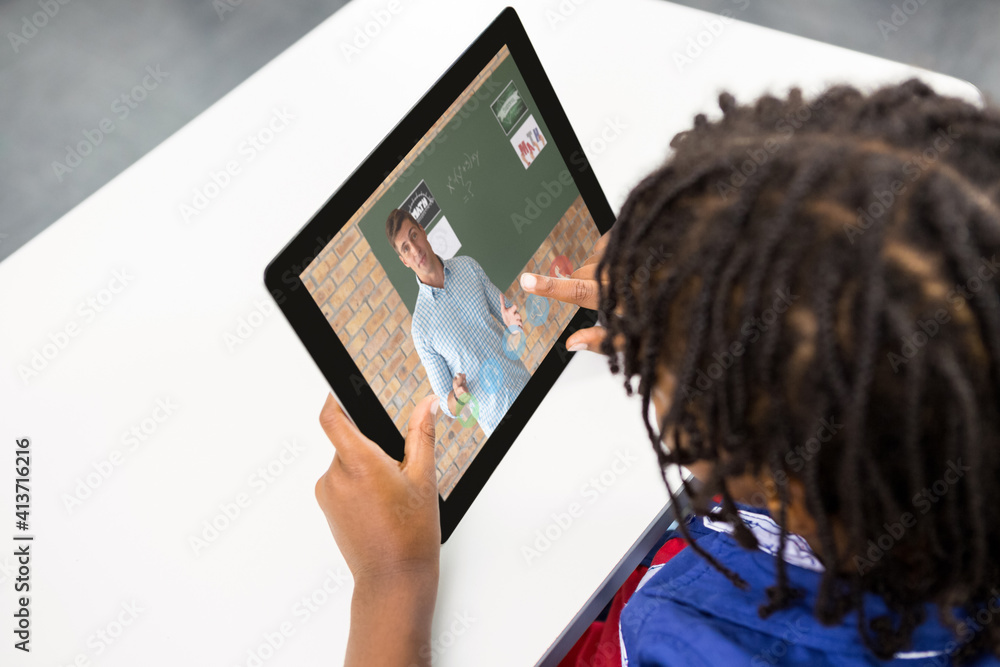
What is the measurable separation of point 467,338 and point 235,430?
0.26 m

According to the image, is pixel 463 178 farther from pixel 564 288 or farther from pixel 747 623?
pixel 747 623

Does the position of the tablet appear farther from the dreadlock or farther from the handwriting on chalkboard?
the dreadlock

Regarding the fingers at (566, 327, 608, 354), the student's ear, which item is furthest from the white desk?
the student's ear

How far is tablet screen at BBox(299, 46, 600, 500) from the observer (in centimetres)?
69

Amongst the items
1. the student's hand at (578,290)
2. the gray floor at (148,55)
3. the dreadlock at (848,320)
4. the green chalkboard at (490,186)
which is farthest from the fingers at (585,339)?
the gray floor at (148,55)

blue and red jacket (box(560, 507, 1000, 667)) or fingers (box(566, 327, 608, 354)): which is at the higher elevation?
fingers (box(566, 327, 608, 354))

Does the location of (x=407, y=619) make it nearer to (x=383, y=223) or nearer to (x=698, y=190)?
(x=383, y=223)

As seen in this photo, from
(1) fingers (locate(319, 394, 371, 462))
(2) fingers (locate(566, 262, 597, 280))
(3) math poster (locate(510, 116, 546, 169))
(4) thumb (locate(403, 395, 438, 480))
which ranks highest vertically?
(3) math poster (locate(510, 116, 546, 169))

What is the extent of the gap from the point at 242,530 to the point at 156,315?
25cm

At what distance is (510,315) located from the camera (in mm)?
826

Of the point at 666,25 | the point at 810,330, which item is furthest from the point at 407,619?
the point at 666,25

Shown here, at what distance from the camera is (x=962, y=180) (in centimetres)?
43

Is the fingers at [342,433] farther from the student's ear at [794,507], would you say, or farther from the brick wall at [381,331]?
the student's ear at [794,507]

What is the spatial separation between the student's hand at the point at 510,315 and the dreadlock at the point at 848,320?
28cm
